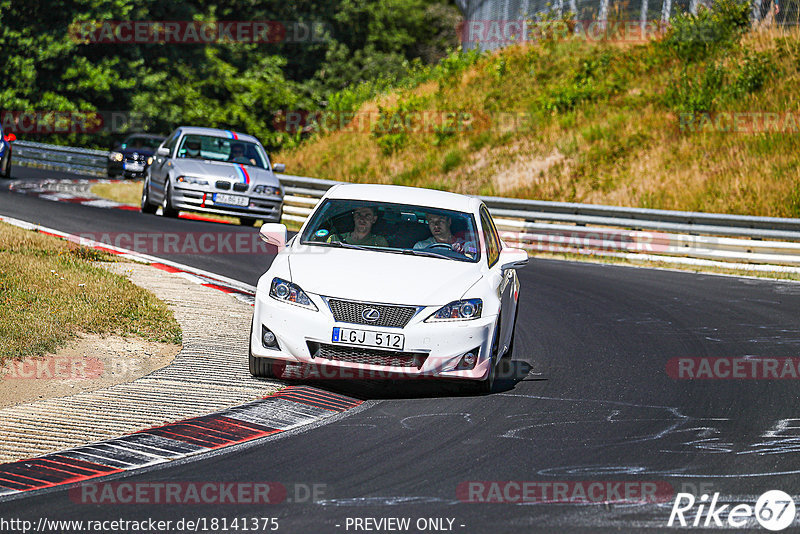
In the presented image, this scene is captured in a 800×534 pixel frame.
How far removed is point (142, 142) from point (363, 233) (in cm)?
2854

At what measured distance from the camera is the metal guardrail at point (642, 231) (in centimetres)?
1980

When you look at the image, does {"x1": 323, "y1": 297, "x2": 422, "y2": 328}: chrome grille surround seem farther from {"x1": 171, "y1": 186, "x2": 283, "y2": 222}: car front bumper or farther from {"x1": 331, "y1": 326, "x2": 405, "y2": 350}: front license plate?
{"x1": 171, "y1": 186, "x2": 283, "y2": 222}: car front bumper

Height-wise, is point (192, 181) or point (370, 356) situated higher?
point (192, 181)

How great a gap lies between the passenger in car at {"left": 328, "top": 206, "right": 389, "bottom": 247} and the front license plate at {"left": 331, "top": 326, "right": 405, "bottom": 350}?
1349mm

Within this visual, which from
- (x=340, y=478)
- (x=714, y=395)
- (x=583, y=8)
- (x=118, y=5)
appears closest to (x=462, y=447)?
(x=340, y=478)

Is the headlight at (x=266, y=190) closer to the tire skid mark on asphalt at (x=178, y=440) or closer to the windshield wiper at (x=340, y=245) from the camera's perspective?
the windshield wiper at (x=340, y=245)

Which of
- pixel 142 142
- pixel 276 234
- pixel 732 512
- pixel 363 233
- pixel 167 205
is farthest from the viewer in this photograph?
pixel 142 142

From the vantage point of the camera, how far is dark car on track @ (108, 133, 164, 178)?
3506cm

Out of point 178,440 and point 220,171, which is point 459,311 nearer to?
point 178,440

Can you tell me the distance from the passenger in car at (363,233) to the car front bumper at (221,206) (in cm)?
1054

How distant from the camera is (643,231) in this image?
2142cm

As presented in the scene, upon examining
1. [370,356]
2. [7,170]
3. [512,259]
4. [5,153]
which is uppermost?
[512,259]

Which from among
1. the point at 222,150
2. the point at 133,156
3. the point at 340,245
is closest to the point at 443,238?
the point at 340,245

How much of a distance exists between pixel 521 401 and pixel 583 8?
91.4 feet
